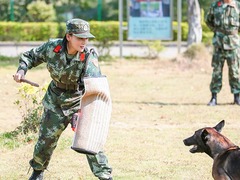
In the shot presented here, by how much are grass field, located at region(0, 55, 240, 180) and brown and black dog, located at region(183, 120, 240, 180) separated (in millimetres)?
1280

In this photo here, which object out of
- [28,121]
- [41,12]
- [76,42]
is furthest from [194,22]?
[76,42]

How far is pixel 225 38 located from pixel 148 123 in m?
2.34

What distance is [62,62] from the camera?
276 inches

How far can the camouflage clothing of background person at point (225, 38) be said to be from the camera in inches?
501

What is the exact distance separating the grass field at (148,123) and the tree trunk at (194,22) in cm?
167

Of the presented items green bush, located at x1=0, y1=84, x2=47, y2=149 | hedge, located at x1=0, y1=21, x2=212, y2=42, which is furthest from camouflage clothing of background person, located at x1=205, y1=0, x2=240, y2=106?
hedge, located at x1=0, y1=21, x2=212, y2=42

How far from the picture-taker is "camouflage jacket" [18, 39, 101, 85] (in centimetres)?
695

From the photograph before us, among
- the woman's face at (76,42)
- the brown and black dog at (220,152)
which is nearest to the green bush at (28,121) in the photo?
the woman's face at (76,42)

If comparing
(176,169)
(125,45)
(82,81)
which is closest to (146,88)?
(176,169)

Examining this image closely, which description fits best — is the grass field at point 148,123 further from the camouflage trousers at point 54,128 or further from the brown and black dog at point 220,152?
the brown and black dog at point 220,152

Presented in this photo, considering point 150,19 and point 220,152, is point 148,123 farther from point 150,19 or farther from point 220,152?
point 150,19

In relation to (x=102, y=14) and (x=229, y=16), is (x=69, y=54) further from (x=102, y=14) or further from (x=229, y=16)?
(x=102, y=14)

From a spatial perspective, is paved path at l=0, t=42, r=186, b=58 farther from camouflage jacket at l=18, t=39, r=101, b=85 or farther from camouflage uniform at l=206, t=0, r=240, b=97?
camouflage jacket at l=18, t=39, r=101, b=85

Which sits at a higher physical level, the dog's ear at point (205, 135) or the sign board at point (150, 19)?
the dog's ear at point (205, 135)
